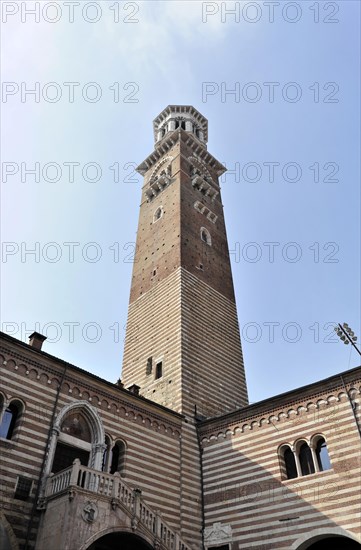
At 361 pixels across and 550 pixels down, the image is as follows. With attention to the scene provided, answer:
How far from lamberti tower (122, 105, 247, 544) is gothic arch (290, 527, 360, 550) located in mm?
3616

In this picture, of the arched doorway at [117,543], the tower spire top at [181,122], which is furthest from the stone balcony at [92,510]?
the tower spire top at [181,122]

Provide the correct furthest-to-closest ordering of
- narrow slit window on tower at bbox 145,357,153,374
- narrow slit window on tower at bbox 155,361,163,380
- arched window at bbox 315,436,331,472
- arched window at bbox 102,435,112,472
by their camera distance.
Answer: narrow slit window on tower at bbox 145,357,153,374, narrow slit window on tower at bbox 155,361,163,380, arched window at bbox 102,435,112,472, arched window at bbox 315,436,331,472

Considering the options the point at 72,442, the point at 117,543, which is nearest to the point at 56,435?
the point at 72,442

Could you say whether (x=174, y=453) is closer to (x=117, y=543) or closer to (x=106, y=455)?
(x=106, y=455)

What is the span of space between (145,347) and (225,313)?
184 inches

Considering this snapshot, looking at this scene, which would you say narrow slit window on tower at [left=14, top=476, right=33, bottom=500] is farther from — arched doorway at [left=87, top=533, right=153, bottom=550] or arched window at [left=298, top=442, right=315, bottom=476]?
arched window at [left=298, top=442, right=315, bottom=476]

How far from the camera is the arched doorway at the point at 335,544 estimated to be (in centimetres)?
1354

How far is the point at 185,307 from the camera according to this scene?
21531mm

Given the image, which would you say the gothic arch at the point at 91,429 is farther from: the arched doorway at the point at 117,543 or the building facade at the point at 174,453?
the arched doorway at the point at 117,543

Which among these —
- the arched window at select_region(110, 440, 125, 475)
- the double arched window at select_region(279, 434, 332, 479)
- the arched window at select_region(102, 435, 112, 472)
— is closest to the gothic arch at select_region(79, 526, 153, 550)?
the arched window at select_region(102, 435, 112, 472)

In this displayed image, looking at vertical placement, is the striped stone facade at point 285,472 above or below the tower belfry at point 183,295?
below

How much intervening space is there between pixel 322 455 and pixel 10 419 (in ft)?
30.0

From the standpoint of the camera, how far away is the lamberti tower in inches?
741

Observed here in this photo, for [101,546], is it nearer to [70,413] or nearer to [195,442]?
[70,413]
